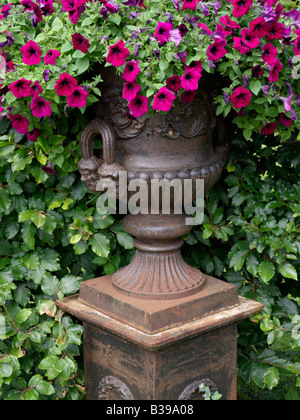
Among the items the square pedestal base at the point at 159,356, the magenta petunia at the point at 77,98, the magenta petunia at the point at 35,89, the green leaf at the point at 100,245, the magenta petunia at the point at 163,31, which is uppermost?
the magenta petunia at the point at 163,31

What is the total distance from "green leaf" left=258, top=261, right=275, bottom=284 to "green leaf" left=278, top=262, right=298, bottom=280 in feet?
0.11

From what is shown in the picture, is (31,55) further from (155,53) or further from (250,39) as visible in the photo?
(250,39)

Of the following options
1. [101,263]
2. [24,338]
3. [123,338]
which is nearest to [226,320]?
[123,338]

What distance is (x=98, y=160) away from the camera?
6.28 feet

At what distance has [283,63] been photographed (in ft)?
5.86

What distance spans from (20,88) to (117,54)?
1.09 ft

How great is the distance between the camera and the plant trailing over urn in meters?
1.60

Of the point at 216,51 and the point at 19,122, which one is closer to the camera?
the point at 216,51

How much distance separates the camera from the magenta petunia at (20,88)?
65.5 inches

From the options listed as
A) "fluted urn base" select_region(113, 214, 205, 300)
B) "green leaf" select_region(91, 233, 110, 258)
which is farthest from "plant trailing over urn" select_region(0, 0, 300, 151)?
"green leaf" select_region(91, 233, 110, 258)

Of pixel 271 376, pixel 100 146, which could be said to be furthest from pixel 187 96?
pixel 271 376

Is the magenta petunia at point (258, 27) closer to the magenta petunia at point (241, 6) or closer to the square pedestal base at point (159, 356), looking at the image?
the magenta petunia at point (241, 6)

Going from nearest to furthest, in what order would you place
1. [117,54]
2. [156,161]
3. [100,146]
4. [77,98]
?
[117,54], [77,98], [156,161], [100,146]

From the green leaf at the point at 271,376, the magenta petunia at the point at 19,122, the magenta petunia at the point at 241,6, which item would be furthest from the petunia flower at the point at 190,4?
the green leaf at the point at 271,376
